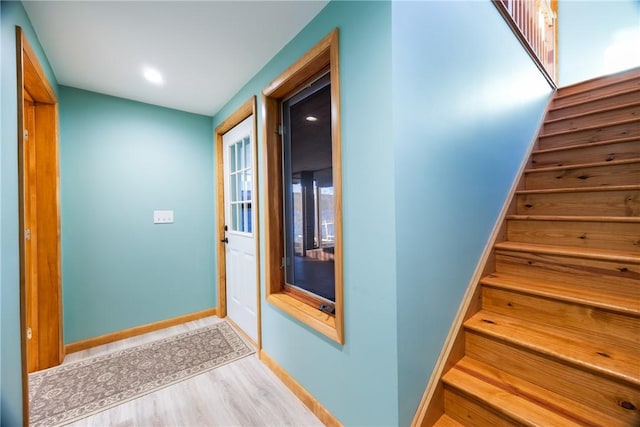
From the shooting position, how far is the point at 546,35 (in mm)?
2980

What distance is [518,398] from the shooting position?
1115 millimetres

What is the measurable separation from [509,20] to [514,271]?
1865 mm

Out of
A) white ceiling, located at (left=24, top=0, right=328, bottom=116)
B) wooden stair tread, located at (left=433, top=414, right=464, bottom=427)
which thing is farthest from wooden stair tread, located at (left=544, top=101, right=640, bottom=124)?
wooden stair tread, located at (left=433, top=414, right=464, bottom=427)

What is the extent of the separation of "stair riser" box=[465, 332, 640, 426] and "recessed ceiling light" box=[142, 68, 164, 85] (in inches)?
113

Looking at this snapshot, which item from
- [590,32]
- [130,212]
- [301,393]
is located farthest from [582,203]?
[130,212]

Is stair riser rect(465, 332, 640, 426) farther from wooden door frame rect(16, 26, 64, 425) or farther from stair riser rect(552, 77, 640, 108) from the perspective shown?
wooden door frame rect(16, 26, 64, 425)

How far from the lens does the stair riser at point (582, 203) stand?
1.51 meters

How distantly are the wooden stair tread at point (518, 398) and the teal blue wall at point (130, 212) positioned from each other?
8.46ft

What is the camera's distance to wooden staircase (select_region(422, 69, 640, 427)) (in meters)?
1.05

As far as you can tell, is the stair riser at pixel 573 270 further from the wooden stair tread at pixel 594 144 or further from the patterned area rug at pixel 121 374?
the patterned area rug at pixel 121 374

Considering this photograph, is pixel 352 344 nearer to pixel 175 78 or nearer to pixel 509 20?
pixel 175 78

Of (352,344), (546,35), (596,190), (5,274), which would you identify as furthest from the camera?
(546,35)

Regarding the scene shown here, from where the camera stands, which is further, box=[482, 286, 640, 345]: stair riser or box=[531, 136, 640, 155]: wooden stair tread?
box=[531, 136, 640, 155]: wooden stair tread

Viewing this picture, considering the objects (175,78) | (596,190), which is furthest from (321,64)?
(596,190)
